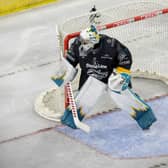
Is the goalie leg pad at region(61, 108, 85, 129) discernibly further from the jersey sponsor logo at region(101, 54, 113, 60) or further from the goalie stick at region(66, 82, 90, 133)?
the jersey sponsor logo at region(101, 54, 113, 60)

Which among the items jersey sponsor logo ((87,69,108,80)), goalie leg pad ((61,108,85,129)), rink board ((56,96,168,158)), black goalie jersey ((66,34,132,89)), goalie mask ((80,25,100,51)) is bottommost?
rink board ((56,96,168,158))

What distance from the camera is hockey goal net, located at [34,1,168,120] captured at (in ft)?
29.8

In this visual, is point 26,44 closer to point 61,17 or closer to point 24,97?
point 61,17

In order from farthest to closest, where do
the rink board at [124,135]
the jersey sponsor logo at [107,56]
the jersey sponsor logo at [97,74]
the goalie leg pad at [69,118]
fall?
the goalie leg pad at [69,118] → the jersey sponsor logo at [97,74] → the jersey sponsor logo at [107,56] → the rink board at [124,135]

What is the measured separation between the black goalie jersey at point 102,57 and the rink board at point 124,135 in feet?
2.54

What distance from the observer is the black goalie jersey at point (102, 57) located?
7.85 m

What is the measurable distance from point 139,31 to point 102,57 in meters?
3.25

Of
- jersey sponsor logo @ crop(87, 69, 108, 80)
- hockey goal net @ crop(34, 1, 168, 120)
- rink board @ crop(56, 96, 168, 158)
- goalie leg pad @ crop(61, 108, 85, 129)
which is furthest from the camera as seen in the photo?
hockey goal net @ crop(34, 1, 168, 120)

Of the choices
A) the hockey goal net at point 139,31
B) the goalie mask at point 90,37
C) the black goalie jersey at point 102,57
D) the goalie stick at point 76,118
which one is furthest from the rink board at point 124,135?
the goalie mask at point 90,37

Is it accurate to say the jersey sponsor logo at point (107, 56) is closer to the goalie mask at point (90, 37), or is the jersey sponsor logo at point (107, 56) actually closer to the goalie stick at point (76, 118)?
the goalie mask at point (90, 37)

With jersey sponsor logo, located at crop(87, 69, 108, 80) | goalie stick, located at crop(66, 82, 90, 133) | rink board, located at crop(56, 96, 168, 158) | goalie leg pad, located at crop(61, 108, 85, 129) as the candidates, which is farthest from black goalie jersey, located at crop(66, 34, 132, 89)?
rink board, located at crop(56, 96, 168, 158)

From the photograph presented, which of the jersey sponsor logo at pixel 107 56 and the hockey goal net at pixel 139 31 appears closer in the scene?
the jersey sponsor logo at pixel 107 56

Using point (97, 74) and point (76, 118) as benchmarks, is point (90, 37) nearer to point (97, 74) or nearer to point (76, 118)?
point (97, 74)

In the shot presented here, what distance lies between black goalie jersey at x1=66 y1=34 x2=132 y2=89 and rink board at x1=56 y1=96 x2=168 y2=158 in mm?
773
